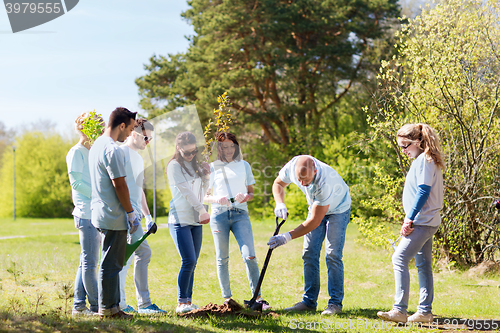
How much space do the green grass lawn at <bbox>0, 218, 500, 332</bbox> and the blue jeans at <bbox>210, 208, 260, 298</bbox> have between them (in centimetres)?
52

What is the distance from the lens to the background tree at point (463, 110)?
6.63 metres

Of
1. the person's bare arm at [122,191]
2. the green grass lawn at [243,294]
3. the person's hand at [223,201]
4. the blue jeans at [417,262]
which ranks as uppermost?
the person's bare arm at [122,191]

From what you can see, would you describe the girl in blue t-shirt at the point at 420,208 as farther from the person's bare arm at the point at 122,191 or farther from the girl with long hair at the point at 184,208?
the person's bare arm at the point at 122,191

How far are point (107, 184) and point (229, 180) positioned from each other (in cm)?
141

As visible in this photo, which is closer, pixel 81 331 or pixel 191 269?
pixel 81 331

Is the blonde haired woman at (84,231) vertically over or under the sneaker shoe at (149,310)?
over

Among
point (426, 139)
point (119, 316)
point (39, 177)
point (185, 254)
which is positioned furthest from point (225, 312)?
point (39, 177)

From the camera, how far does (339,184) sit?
4152mm

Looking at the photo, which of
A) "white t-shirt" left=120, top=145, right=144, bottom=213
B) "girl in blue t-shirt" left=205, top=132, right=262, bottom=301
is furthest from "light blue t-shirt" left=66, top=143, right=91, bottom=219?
"girl in blue t-shirt" left=205, top=132, right=262, bottom=301

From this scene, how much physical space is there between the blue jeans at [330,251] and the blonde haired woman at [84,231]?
6.83 feet

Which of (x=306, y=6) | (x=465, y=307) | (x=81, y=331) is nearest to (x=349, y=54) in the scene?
(x=306, y=6)

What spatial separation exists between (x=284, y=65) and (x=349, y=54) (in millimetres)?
2651

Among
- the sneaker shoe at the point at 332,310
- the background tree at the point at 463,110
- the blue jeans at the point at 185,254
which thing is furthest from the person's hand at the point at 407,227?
the background tree at the point at 463,110

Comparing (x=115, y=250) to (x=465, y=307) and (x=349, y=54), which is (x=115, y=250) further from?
(x=349, y=54)
